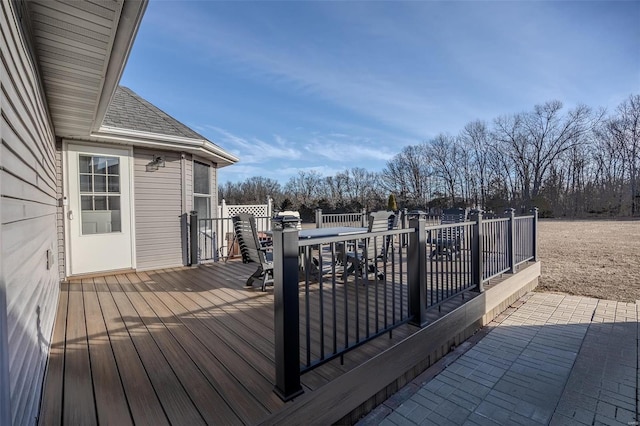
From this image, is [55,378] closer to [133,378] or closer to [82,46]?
[133,378]

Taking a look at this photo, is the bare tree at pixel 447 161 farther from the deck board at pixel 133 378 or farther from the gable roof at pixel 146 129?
the deck board at pixel 133 378

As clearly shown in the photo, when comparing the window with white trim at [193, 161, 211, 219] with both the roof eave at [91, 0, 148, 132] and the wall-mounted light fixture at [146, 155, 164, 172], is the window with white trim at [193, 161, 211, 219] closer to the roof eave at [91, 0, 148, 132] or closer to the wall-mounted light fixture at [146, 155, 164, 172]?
the wall-mounted light fixture at [146, 155, 164, 172]

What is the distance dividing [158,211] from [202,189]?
1.18m

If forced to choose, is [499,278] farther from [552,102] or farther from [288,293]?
[552,102]

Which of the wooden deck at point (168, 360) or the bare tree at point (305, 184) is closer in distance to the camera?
the wooden deck at point (168, 360)

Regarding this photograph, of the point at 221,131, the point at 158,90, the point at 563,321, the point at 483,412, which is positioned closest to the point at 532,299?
the point at 563,321

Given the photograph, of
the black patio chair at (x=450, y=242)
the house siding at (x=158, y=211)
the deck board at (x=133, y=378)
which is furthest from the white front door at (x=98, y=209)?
the black patio chair at (x=450, y=242)

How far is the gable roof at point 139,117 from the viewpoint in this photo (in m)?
5.07

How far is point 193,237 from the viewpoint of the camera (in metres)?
5.62

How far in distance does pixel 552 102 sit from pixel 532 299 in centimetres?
2954

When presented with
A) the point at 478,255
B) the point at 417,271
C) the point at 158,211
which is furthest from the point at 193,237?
the point at 478,255

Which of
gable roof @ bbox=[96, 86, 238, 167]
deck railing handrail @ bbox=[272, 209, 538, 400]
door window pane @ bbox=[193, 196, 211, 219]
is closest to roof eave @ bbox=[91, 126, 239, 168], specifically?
gable roof @ bbox=[96, 86, 238, 167]

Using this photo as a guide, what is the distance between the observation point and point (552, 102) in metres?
26.3

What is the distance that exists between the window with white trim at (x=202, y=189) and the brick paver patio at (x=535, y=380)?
5.24m
